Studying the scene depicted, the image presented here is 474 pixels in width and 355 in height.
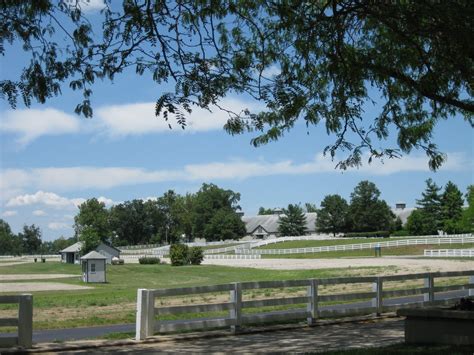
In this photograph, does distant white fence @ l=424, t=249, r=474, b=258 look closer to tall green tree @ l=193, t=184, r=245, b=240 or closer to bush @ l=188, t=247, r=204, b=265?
bush @ l=188, t=247, r=204, b=265

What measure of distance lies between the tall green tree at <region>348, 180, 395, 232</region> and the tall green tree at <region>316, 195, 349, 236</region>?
4279 mm

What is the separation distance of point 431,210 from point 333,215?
24644 mm

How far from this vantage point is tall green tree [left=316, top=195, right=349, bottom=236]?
14100 cm

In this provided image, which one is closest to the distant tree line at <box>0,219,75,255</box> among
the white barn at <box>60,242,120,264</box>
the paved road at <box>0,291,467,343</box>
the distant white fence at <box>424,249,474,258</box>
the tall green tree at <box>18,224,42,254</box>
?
the tall green tree at <box>18,224,42,254</box>

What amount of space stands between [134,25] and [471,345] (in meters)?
7.42

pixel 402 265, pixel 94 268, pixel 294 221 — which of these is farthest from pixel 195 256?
pixel 294 221

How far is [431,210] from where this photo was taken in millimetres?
123750

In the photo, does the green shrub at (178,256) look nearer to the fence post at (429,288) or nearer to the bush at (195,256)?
the bush at (195,256)

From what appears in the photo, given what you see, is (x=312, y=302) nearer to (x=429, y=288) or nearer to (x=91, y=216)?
(x=429, y=288)

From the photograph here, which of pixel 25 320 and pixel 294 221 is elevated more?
pixel 294 221

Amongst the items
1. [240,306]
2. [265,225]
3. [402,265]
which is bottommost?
[402,265]

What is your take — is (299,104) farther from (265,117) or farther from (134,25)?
(134,25)

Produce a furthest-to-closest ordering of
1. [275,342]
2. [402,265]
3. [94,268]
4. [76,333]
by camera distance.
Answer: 1. [402,265]
2. [94,268]
3. [76,333]
4. [275,342]

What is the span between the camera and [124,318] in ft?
63.2
